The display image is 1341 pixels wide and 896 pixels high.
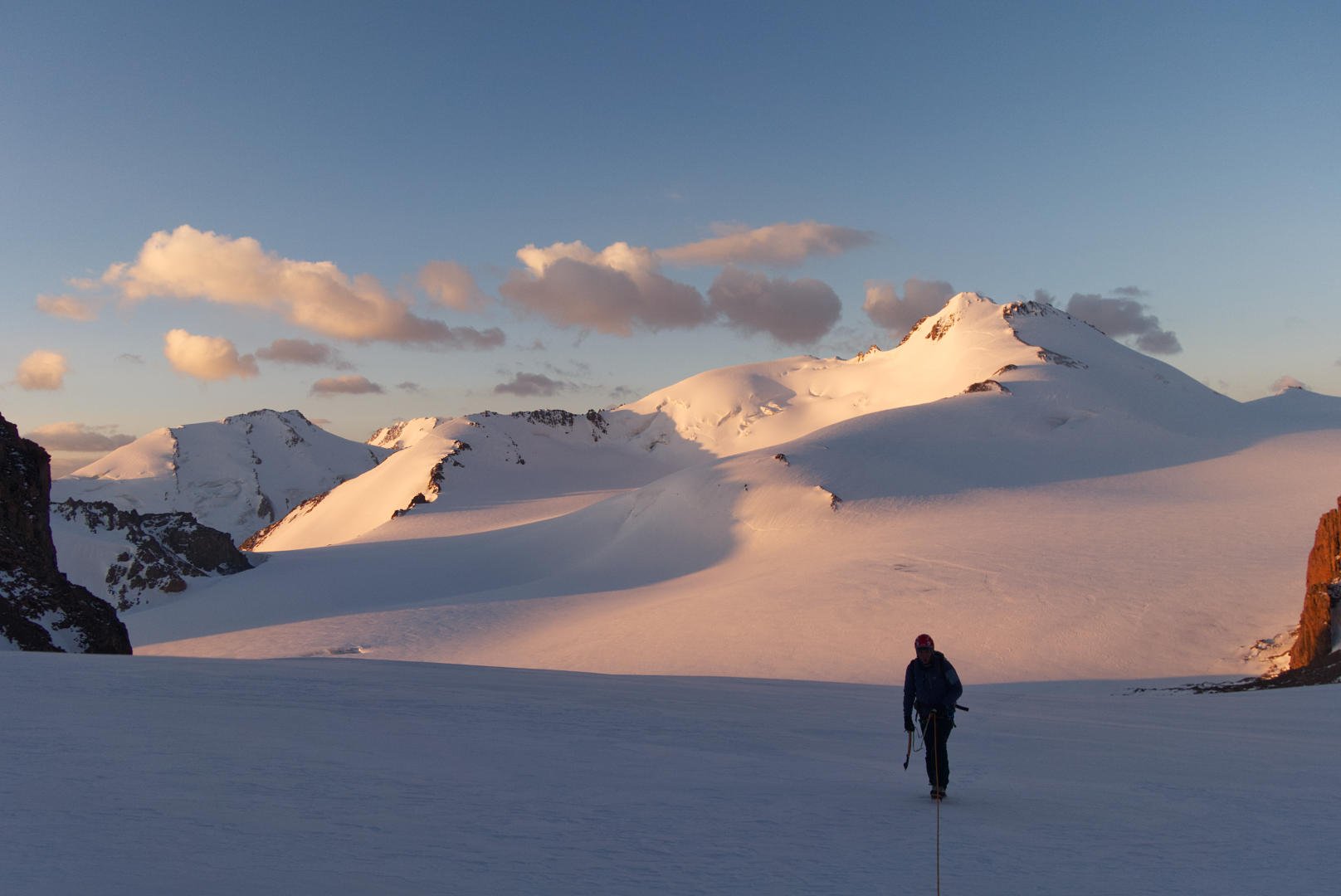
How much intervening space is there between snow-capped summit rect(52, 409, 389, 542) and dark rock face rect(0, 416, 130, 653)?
146065 millimetres

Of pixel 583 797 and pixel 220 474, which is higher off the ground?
pixel 220 474

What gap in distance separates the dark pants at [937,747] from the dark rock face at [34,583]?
52.4 ft

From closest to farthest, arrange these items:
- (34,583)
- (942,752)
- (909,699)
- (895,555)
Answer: (942,752)
(909,699)
(34,583)
(895,555)

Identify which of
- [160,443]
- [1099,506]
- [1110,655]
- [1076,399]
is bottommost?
[1110,655]

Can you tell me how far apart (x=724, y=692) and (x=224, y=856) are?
440 inches

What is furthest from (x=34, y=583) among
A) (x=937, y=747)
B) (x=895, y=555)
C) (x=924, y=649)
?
(x=895, y=555)

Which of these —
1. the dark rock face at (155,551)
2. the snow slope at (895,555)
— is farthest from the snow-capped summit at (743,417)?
the dark rock face at (155,551)

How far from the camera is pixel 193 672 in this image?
12.3 meters

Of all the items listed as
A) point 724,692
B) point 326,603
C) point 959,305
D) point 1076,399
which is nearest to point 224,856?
point 724,692

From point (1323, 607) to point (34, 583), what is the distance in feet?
93.6

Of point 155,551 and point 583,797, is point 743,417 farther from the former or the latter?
point 583,797

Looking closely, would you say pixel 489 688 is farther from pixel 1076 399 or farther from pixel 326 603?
pixel 1076 399

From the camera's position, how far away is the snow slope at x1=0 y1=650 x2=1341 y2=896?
17.4ft

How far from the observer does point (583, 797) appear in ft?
23.7
